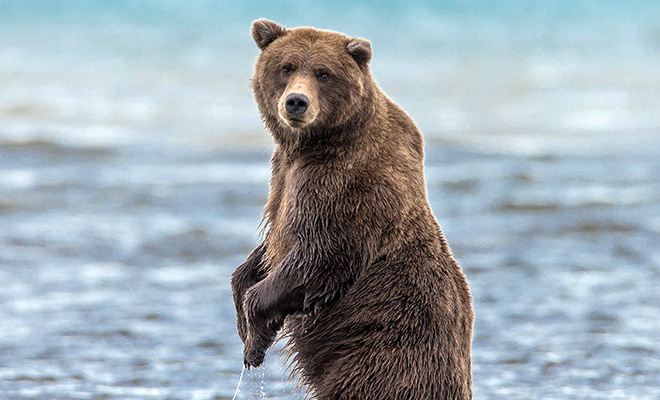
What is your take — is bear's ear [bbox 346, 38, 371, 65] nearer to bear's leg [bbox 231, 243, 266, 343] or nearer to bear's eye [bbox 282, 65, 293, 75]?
bear's eye [bbox 282, 65, 293, 75]

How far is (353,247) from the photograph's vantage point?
4785 mm

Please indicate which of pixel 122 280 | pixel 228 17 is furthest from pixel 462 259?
pixel 228 17

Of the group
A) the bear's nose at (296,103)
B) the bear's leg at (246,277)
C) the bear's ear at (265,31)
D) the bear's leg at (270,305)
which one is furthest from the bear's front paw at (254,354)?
the bear's ear at (265,31)

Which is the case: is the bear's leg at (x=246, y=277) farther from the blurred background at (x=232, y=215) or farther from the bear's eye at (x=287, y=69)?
the blurred background at (x=232, y=215)

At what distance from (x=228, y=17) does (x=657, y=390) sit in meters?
35.9

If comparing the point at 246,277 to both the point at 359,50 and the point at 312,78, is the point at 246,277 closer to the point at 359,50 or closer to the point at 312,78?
the point at 312,78

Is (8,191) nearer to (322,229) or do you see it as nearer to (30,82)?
(322,229)

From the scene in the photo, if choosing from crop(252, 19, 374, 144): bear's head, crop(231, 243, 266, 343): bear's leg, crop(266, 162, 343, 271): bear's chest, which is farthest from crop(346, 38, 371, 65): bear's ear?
crop(231, 243, 266, 343): bear's leg

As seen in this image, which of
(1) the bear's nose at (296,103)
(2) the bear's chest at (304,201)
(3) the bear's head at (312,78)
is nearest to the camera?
(1) the bear's nose at (296,103)

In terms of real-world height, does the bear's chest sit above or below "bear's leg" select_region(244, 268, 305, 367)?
above

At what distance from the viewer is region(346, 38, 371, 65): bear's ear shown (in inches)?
189

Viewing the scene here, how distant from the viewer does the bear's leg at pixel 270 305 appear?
15.8 ft

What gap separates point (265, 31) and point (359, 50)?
465mm

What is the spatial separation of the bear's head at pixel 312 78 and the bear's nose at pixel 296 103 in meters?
0.01
